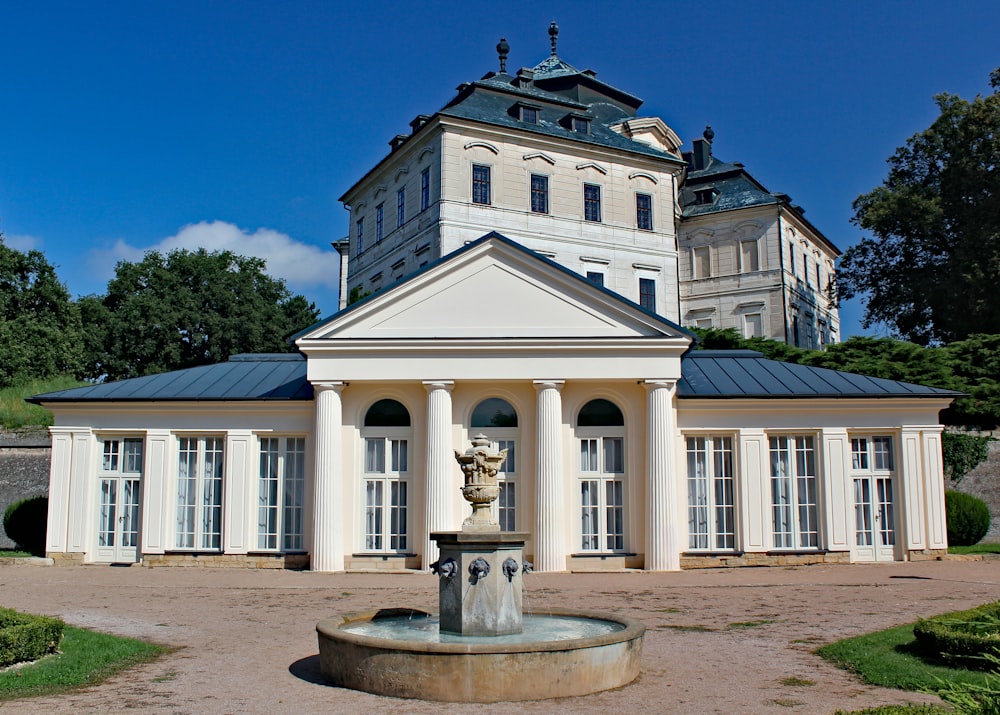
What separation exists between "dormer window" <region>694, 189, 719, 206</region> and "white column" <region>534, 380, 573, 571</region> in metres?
38.5

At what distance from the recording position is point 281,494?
80.4 feet

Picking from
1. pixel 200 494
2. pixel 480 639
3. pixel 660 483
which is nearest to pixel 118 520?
pixel 200 494

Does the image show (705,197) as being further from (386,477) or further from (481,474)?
(481,474)

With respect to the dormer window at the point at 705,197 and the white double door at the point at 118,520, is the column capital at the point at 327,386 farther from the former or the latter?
the dormer window at the point at 705,197

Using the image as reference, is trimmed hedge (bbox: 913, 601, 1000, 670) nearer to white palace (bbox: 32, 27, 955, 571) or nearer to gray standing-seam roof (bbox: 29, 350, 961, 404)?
white palace (bbox: 32, 27, 955, 571)

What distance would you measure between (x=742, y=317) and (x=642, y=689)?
4850cm

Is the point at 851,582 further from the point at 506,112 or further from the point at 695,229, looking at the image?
the point at 695,229

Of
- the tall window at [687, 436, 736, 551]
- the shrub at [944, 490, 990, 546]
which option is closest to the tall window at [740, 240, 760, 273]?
the shrub at [944, 490, 990, 546]

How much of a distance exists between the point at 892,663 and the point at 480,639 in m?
4.74

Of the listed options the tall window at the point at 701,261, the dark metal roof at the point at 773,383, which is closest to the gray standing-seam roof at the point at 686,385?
the dark metal roof at the point at 773,383

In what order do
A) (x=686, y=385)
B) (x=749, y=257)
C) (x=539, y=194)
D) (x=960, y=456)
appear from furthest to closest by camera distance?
1. (x=749, y=257)
2. (x=539, y=194)
3. (x=960, y=456)
4. (x=686, y=385)

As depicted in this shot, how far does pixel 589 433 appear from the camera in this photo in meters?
24.2

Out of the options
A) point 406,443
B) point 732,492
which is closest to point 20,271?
point 406,443

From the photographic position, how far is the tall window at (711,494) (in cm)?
2431
